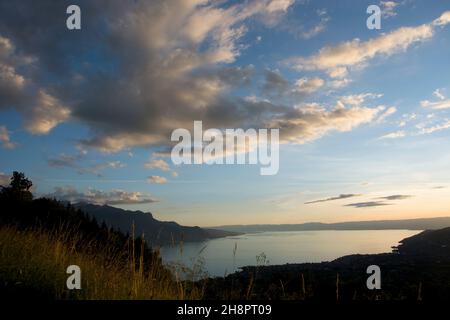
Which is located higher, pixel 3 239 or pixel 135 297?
pixel 3 239

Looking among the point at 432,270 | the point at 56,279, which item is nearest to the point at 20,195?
the point at 56,279

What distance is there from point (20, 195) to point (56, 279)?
3839 centimetres

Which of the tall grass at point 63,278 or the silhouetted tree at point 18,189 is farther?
the silhouetted tree at point 18,189

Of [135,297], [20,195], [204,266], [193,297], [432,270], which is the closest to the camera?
[135,297]

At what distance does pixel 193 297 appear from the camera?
686 cm

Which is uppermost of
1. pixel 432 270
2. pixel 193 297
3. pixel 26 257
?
pixel 26 257

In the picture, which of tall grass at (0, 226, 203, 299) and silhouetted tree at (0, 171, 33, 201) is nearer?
tall grass at (0, 226, 203, 299)

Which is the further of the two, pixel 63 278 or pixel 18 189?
pixel 18 189
